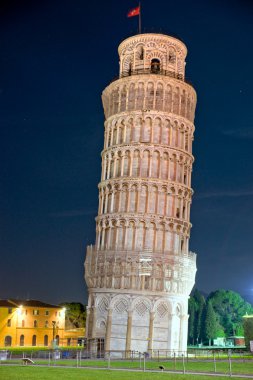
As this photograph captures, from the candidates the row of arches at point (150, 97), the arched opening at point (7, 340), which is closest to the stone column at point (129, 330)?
the row of arches at point (150, 97)

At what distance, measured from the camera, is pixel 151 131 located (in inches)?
2864

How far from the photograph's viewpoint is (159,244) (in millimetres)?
70125

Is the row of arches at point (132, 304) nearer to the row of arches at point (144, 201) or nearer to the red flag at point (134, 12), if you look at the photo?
the row of arches at point (144, 201)

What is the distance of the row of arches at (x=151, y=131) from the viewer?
7288 centimetres

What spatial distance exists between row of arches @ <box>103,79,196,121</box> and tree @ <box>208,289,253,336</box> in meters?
59.1

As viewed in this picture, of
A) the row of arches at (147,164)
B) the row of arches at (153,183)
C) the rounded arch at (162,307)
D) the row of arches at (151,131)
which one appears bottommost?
the rounded arch at (162,307)

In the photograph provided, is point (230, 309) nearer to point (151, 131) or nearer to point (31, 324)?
point (31, 324)

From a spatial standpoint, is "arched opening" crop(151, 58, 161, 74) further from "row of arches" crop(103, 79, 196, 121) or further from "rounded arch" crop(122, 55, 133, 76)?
"row of arches" crop(103, 79, 196, 121)

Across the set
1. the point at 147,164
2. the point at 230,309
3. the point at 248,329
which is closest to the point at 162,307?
the point at 248,329

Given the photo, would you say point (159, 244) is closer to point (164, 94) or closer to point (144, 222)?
point (144, 222)

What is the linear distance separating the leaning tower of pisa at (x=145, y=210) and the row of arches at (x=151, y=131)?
4.9 inches

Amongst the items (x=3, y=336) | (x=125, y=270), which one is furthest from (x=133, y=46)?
(x=3, y=336)

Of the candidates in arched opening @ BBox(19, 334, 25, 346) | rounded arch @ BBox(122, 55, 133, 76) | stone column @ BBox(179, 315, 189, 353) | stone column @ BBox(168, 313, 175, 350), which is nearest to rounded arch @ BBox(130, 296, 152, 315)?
stone column @ BBox(168, 313, 175, 350)

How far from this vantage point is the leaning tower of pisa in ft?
221
